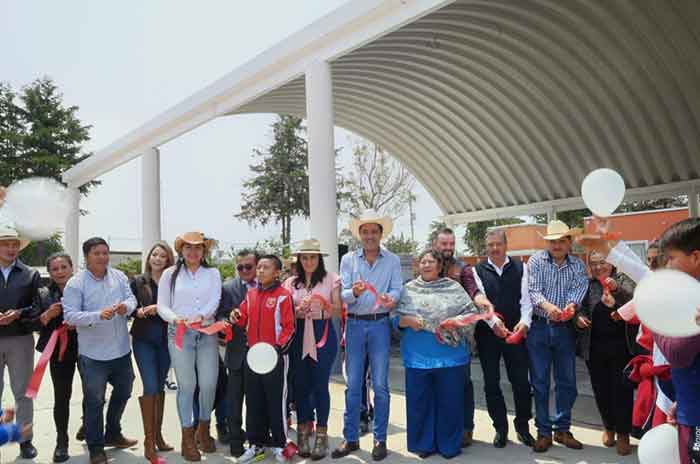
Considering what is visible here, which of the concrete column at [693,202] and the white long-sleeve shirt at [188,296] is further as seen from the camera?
the concrete column at [693,202]

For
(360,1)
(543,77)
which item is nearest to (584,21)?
(543,77)

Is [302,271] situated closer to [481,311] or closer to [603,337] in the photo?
[481,311]

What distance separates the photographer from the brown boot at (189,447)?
4.54m

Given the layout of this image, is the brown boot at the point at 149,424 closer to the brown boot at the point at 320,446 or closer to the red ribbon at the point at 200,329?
the red ribbon at the point at 200,329

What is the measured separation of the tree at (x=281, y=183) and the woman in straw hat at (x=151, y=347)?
3402 centimetres

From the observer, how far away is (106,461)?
4.53 m

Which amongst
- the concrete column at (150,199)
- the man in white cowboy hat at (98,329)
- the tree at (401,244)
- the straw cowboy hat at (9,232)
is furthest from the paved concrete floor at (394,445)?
the tree at (401,244)

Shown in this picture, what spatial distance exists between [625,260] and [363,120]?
12.3 m

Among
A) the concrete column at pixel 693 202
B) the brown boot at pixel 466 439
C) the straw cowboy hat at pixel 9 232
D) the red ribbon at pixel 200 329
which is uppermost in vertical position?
the concrete column at pixel 693 202

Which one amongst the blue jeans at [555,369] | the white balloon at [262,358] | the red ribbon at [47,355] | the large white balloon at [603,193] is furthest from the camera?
the blue jeans at [555,369]

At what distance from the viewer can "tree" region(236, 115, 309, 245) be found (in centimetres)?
3925

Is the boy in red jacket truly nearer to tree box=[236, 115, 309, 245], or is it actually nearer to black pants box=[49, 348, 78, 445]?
black pants box=[49, 348, 78, 445]

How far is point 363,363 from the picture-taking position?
473 centimetres

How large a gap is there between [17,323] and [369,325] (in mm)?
2916
